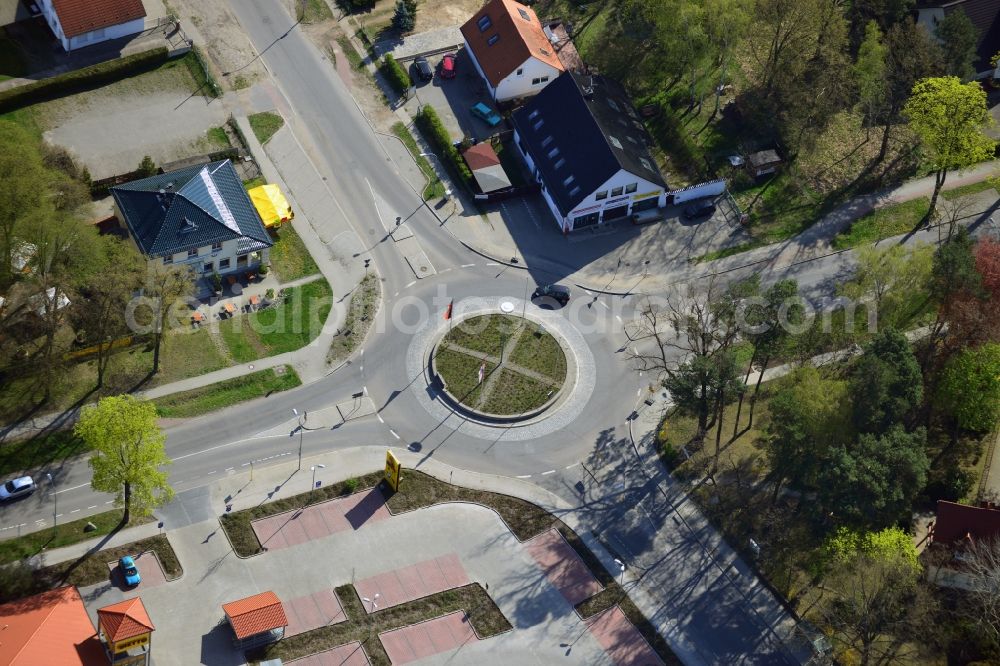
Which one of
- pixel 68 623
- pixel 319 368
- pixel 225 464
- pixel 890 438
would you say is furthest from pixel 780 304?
pixel 68 623

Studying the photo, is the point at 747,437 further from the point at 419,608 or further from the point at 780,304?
the point at 419,608

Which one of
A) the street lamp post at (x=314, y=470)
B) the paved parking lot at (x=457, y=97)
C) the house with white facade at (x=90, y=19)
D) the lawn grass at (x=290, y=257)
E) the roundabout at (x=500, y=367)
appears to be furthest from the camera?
the paved parking lot at (x=457, y=97)

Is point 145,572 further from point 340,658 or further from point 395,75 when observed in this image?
point 395,75

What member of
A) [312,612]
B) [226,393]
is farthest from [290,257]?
[312,612]

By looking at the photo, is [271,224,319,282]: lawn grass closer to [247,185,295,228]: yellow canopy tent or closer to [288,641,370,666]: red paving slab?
[247,185,295,228]: yellow canopy tent

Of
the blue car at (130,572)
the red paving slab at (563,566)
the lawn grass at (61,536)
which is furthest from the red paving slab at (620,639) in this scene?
the lawn grass at (61,536)

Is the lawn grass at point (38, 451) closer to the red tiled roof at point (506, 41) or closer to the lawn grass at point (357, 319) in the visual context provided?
the lawn grass at point (357, 319)
